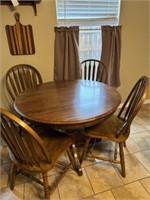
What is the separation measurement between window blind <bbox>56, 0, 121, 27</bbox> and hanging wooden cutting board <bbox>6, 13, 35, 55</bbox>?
0.46 metres

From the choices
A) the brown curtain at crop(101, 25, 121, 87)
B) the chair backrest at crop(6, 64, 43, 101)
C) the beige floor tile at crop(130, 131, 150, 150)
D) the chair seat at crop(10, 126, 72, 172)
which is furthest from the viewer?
the brown curtain at crop(101, 25, 121, 87)

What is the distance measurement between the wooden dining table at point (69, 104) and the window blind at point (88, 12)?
988 mm

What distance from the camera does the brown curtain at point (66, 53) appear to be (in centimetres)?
236

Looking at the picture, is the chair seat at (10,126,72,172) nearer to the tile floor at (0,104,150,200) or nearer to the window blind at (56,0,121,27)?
the tile floor at (0,104,150,200)

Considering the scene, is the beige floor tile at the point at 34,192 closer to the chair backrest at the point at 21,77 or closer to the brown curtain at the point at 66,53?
the chair backrest at the point at 21,77

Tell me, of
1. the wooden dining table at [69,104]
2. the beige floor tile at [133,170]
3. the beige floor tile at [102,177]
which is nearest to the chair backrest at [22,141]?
the wooden dining table at [69,104]

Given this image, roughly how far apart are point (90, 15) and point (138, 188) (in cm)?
221

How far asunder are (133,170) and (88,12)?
2.09 meters

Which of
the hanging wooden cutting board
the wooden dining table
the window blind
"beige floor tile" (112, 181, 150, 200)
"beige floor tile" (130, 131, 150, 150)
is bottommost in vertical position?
"beige floor tile" (112, 181, 150, 200)

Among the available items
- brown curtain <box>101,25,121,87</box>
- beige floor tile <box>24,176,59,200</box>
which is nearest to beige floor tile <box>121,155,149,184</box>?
beige floor tile <box>24,176,59,200</box>

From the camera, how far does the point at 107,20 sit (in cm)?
255

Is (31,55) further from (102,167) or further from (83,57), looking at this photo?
(102,167)

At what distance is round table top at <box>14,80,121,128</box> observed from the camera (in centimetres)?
134

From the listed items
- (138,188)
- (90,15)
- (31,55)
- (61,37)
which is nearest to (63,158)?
(138,188)
